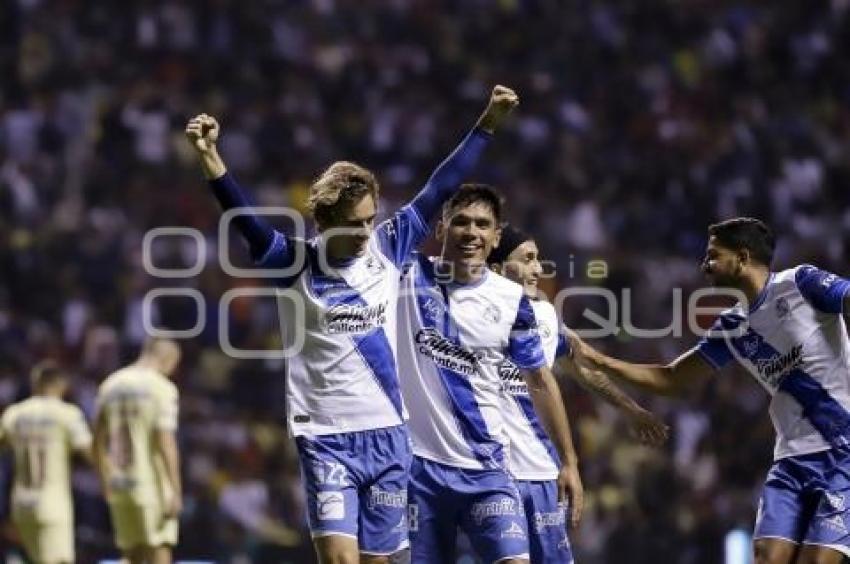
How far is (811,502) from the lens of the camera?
8.19m

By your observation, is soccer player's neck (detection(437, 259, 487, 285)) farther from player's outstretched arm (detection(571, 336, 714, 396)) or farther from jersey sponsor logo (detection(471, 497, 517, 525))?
jersey sponsor logo (detection(471, 497, 517, 525))

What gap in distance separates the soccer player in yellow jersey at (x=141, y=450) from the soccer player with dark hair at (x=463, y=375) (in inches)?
201

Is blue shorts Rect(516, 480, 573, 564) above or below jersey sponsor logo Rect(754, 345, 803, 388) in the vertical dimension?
below

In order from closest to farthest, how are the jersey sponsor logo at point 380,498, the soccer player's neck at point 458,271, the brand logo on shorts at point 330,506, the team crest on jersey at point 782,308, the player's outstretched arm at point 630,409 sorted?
the brand logo on shorts at point 330,506, the jersey sponsor logo at point 380,498, the team crest on jersey at point 782,308, the soccer player's neck at point 458,271, the player's outstretched arm at point 630,409

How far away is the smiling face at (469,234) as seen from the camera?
838cm

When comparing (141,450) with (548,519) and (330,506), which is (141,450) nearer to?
(548,519)

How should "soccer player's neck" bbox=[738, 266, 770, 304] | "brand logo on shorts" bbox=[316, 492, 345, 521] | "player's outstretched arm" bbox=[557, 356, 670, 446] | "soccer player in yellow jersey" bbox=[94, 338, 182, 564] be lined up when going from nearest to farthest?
"brand logo on shorts" bbox=[316, 492, 345, 521] → "soccer player's neck" bbox=[738, 266, 770, 304] → "player's outstretched arm" bbox=[557, 356, 670, 446] → "soccer player in yellow jersey" bbox=[94, 338, 182, 564]

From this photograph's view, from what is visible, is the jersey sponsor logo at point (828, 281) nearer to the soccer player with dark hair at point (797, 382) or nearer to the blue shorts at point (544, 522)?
the soccer player with dark hair at point (797, 382)

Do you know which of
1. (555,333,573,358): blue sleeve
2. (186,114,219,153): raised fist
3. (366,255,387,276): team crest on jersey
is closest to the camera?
(186,114,219,153): raised fist

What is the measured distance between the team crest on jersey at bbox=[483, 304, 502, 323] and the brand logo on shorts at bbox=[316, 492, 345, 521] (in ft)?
4.25

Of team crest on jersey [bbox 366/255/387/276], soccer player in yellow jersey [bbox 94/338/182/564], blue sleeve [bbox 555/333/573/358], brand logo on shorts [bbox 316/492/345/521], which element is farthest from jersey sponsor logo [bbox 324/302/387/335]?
soccer player in yellow jersey [bbox 94/338/182/564]

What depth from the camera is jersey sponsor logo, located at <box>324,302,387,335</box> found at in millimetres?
7750

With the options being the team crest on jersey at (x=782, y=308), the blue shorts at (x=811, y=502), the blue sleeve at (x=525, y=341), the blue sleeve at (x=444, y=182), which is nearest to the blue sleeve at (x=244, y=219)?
the blue sleeve at (x=444, y=182)

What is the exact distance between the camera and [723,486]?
16.0 metres
